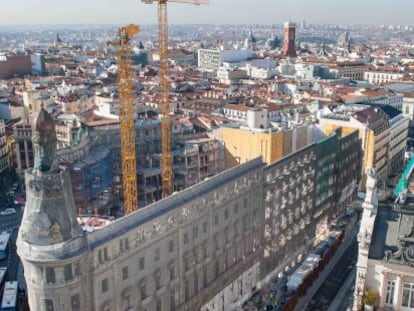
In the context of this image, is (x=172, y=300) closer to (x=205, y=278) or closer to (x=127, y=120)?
(x=205, y=278)

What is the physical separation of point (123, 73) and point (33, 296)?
198ft

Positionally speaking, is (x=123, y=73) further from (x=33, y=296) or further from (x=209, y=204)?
(x=33, y=296)

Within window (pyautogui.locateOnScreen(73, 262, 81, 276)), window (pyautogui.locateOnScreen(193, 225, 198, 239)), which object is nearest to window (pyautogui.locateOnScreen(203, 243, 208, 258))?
window (pyautogui.locateOnScreen(193, 225, 198, 239))

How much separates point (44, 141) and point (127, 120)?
185ft

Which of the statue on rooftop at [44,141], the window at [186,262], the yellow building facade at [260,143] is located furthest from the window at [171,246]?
the yellow building facade at [260,143]

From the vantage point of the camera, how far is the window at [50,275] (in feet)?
158

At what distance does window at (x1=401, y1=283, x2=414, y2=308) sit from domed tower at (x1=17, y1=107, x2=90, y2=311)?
105 ft

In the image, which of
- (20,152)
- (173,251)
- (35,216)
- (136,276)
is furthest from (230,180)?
(20,152)

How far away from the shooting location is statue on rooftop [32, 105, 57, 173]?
45531 millimetres

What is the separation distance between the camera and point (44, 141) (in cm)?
4588

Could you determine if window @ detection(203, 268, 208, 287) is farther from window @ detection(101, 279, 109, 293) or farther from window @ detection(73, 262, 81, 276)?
window @ detection(73, 262, 81, 276)

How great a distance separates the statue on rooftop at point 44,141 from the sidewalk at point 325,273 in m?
44.2

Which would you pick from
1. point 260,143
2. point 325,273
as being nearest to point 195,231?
point 325,273

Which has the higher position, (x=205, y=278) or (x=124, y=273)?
(x=124, y=273)
